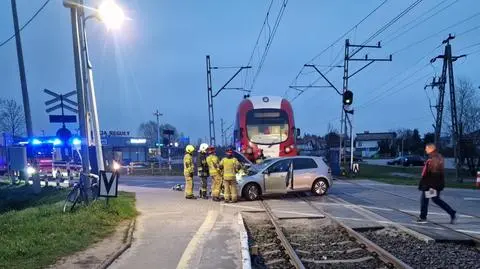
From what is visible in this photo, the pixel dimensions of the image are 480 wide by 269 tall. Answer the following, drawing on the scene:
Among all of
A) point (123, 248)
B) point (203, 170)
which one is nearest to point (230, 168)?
point (203, 170)

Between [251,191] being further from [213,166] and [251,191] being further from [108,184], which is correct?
[108,184]

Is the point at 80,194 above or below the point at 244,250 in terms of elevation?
above

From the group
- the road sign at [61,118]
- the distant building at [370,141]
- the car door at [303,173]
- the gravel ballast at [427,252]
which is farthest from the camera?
the distant building at [370,141]

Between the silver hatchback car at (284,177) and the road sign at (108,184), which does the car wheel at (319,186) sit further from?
the road sign at (108,184)

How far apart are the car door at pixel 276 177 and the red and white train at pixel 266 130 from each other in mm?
6382

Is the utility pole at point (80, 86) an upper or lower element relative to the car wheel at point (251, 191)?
upper

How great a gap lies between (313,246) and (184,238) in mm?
2522

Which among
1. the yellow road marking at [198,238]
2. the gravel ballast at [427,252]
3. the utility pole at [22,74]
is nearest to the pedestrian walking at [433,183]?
the gravel ballast at [427,252]

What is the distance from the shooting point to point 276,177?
17562mm

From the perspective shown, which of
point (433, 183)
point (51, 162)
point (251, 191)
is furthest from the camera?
point (51, 162)

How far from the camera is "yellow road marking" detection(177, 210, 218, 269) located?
8008 millimetres

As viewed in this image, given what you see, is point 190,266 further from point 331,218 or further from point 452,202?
point 452,202

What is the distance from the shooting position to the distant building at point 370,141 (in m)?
141

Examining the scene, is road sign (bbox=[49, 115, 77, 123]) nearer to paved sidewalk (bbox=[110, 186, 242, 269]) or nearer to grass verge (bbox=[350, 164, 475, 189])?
paved sidewalk (bbox=[110, 186, 242, 269])
